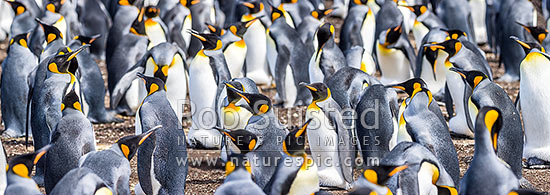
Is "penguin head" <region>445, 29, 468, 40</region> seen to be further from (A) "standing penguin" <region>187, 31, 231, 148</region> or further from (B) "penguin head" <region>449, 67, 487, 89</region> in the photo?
(A) "standing penguin" <region>187, 31, 231, 148</region>

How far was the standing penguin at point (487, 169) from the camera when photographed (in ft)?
15.1

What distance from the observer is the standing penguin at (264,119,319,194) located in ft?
17.1

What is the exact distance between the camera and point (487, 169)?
4652 mm

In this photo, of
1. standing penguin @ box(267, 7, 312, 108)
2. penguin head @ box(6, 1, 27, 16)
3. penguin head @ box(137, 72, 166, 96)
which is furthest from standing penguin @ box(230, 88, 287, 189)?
penguin head @ box(6, 1, 27, 16)

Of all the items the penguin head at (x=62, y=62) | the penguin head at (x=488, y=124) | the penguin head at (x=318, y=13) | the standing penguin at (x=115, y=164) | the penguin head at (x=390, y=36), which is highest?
the penguin head at (x=488, y=124)

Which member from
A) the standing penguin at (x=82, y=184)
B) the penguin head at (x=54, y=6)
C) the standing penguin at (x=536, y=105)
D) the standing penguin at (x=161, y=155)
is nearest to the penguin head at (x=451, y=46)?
the standing penguin at (x=536, y=105)

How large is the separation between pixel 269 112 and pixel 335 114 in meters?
0.59

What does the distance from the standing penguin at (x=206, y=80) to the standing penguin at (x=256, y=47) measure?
2535 mm

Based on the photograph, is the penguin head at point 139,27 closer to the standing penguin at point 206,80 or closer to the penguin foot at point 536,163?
the standing penguin at point 206,80

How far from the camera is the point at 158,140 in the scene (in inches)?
237

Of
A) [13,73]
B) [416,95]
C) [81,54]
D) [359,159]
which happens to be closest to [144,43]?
[81,54]

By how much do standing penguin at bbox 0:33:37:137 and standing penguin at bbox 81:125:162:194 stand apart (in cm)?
336

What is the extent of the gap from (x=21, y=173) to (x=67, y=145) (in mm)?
1024

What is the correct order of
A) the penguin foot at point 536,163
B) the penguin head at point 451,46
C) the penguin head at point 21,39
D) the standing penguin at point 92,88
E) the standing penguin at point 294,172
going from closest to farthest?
1. the standing penguin at point 294,172
2. the penguin foot at point 536,163
3. the penguin head at point 451,46
4. the penguin head at point 21,39
5. the standing penguin at point 92,88
